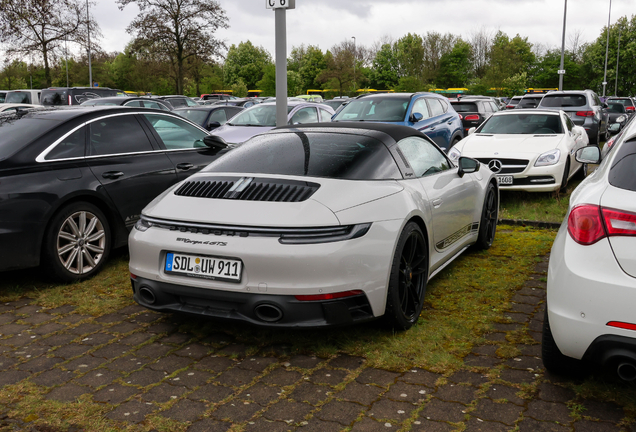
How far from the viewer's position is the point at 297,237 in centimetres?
354

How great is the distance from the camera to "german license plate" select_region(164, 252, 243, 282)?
11.7ft

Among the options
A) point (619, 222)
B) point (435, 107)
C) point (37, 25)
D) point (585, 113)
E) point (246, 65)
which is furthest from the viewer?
point (246, 65)

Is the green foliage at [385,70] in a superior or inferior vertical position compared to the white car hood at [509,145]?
superior

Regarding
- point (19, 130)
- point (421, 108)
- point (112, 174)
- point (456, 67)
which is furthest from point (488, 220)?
point (456, 67)

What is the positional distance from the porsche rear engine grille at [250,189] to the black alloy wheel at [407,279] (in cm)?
74

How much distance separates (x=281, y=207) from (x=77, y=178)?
263cm

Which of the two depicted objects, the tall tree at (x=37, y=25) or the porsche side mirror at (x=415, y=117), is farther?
the tall tree at (x=37, y=25)

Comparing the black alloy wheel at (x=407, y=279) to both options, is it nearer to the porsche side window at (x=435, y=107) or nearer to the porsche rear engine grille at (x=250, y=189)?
the porsche rear engine grille at (x=250, y=189)

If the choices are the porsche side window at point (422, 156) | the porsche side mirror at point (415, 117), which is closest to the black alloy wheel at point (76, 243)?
the porsche side window at point (422, 156)

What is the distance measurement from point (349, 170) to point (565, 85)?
88.7 m

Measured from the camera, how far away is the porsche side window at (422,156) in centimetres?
475

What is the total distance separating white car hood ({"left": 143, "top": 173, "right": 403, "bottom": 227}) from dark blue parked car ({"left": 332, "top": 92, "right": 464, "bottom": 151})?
24.9ft

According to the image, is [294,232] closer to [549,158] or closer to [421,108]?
[549,158]

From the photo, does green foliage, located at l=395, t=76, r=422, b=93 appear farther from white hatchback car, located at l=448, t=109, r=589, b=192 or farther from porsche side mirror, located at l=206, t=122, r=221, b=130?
white hatchback car, located at l=448, t=109, r=589, b=192
